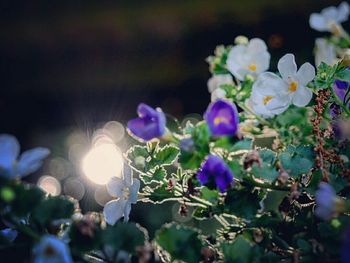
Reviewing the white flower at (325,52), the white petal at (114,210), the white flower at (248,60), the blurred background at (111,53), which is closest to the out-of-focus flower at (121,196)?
the white petal at (114,210)

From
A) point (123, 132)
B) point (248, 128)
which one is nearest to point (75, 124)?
point (123, 132)

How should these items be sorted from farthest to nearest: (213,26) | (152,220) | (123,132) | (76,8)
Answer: (76,8) < (213,26) < (123,132) < (152,220)

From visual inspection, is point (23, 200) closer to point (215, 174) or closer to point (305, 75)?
point (215, 174)

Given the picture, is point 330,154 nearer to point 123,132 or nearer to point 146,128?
point 146,128

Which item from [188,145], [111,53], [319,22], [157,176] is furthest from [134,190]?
[111,53]

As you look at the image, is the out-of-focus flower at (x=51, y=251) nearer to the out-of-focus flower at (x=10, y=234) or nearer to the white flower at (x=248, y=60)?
the out-of-focus flower at (x=10, y=234)

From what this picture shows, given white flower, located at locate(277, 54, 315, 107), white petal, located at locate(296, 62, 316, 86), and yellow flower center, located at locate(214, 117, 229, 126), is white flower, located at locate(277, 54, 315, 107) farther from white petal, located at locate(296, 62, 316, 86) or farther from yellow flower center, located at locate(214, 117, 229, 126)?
yellow flower center, located at locate(214, 117, 229, 126)
